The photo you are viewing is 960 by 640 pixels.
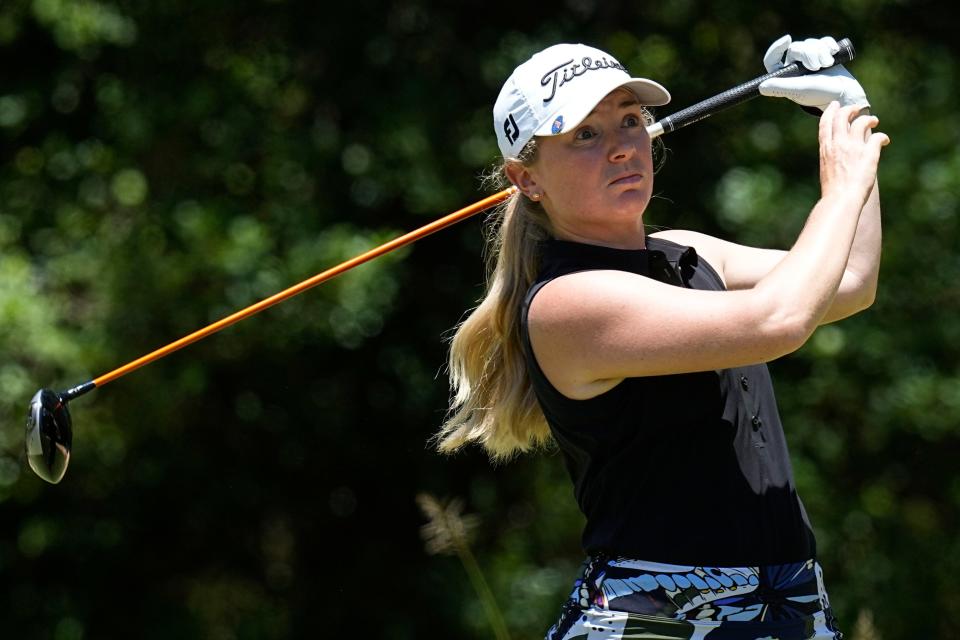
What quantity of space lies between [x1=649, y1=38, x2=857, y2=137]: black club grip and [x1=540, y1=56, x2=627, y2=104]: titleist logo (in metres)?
0.24

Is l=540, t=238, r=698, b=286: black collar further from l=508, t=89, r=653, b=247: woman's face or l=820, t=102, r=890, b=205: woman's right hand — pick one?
l=820, t=102, r=890, b=205: woman's right hand

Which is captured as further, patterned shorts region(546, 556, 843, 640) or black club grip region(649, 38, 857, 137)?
black club grip region(649, 38, 857, 137)

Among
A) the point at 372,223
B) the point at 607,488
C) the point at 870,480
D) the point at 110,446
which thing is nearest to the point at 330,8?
the point at 372,223

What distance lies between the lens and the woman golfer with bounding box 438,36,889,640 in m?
1.98

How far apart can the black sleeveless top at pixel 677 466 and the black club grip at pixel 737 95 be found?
48 centimetres

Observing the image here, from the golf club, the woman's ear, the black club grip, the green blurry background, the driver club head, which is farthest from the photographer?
the green blurry background

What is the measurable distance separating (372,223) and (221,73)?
2.67ft

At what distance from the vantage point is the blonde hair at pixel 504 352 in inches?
90.6

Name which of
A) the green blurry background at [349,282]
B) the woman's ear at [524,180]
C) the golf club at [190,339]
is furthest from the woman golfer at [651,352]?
the green blurry background at [349,282]

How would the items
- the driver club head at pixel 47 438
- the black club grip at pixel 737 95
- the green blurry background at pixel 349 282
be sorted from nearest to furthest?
the black club grip at pixel 737 95, the driver club head at pixel 47 438, the green blurry background at pixel 349 282

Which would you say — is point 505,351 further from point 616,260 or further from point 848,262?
point 848,262

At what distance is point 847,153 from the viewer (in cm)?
206

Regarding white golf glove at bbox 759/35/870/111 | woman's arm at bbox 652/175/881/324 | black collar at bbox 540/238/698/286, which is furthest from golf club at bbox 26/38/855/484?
black collar at bbox 540/238/698/286

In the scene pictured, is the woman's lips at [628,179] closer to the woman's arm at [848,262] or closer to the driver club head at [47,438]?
the woman's arm at [848,262]
